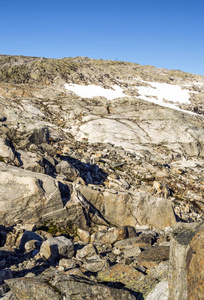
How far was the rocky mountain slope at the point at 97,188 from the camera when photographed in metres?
5.77

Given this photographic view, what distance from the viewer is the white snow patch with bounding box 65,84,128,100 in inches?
1599

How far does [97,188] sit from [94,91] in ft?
99.2

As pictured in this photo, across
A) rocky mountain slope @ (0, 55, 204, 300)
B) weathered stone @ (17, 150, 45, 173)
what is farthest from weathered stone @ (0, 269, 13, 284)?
weathered stone @ (17, 150, 45, 173)

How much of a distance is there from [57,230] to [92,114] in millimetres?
24237

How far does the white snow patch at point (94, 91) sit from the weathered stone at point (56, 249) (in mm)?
32777

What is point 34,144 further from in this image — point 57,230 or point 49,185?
point 57,230

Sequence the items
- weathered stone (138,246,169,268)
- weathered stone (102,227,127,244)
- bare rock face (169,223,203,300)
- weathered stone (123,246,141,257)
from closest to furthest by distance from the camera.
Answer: bare rock face (169,223,203,300), weathered stone (138,246,169,268), weathered stone (123,246,141,257), weathered stone (102,227,127,244)

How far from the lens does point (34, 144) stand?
55.7 ft

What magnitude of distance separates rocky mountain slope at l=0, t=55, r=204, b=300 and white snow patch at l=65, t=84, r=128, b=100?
1.33ft

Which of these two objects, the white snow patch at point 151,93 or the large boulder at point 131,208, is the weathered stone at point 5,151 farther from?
the white snow patch at point 151,93

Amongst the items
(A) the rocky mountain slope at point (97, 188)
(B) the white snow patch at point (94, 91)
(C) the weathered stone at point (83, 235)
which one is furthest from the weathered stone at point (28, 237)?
(B) the white snow patch at point (94, 91)

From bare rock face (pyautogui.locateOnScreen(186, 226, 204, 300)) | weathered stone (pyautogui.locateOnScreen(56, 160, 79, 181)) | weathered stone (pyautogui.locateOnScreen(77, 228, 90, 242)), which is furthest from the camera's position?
weathered stone (pyautogui.locateOnScreen(56, 160, 79, 181))

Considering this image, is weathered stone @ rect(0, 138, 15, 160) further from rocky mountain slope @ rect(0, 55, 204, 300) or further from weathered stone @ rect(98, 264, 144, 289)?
weathered stone @ rect(98, 264, 144, 289)

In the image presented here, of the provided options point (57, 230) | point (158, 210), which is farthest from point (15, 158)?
point (158, 210)
